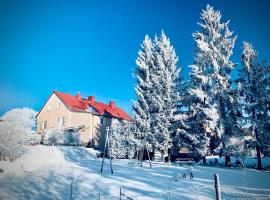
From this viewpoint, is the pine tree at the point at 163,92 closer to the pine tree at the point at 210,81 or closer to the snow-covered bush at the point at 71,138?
the pine tree at the point at 210,81

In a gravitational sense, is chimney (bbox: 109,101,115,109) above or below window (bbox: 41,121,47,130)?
above

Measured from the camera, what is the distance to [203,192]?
13.2m

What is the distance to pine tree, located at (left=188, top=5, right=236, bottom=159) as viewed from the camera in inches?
1008

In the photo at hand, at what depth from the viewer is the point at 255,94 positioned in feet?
87.3

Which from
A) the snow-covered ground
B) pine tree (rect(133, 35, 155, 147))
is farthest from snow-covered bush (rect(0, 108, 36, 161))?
pine tree (rect(133, 35, 155, 147))

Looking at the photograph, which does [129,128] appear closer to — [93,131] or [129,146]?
[129,146]

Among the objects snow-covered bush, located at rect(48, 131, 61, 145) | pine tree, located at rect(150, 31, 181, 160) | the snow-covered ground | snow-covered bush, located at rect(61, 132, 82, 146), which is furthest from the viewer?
snow-covered bush, located at rect(61, 132, 82, 146)

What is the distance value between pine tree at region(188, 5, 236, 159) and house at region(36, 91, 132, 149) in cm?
1612

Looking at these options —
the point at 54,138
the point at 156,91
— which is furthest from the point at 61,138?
the point at 156,91

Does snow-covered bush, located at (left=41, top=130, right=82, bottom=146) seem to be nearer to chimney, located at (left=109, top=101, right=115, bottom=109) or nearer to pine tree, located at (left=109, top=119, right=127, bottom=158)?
pine tree, located at (left=109, top=119, right=127, bottom=158)

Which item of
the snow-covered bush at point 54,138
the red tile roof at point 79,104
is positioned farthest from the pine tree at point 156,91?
the red tile roof at point 79,104

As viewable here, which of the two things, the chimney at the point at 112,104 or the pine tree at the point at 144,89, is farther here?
the chimney at the point at 112,104

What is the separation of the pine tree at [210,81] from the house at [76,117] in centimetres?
1612

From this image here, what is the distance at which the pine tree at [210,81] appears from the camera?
25.6m
